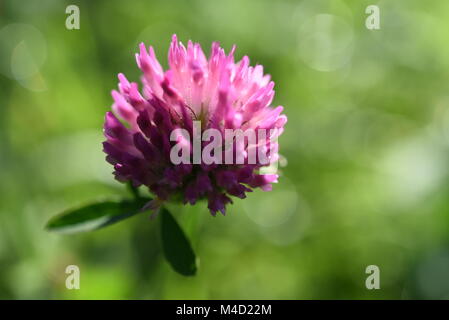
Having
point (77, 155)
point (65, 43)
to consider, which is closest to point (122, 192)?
point (77, 155)

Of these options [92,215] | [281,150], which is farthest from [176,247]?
[281,150]

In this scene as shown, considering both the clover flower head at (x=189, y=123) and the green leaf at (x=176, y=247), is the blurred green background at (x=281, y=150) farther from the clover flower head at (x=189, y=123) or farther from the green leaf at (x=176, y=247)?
the clover flower head at (x=189, y=123)

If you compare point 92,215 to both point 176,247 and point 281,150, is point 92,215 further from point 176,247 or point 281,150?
point 281,150

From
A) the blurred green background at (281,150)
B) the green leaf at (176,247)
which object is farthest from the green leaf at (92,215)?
the blurred green background at (281,150)

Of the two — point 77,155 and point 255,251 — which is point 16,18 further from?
point 255,251

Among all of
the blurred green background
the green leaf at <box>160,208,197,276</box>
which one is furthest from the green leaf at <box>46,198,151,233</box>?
the blurred green background

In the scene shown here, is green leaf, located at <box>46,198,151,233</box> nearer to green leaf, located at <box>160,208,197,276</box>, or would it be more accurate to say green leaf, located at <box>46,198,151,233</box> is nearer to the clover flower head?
green leaf, located at <box>160,208,197,276</box>
